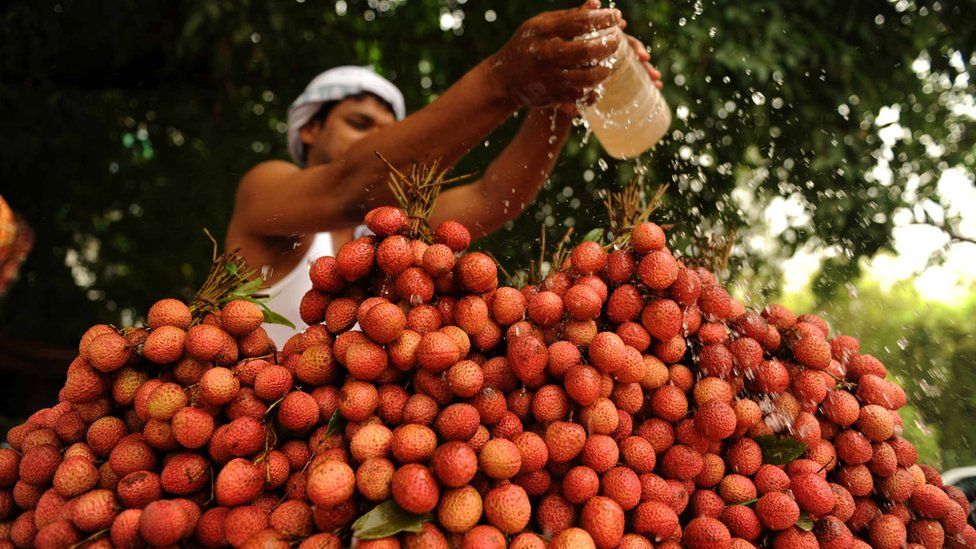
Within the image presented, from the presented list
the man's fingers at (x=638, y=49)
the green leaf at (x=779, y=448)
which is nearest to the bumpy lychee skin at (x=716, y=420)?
the green leaf at (x=779, y=448)

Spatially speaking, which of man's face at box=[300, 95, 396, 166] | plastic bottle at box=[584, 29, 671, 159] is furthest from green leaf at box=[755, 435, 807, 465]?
man's face at box=[300, 95, 396, 166]

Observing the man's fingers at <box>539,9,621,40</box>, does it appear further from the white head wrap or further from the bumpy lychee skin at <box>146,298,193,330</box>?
the white head wrap

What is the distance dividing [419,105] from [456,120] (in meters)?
2.32

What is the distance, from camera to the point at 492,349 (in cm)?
102

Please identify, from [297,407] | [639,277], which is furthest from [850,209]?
[297,407]

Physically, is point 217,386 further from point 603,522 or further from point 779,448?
point 779,448

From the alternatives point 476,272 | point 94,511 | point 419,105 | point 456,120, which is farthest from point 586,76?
point 419,105

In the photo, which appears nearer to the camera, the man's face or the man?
the man

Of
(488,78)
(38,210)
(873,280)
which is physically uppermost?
(488,78)

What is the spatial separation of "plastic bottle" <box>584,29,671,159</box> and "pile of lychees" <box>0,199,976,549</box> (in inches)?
28.3

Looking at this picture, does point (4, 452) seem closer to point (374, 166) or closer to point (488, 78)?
point (374, 166)

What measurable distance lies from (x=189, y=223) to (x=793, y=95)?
11.1ft

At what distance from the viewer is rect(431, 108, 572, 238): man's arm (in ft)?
6.21

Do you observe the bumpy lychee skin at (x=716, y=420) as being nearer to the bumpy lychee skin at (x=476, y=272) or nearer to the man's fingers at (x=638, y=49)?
the bumpy lychee skin at (x=476, y=272)
